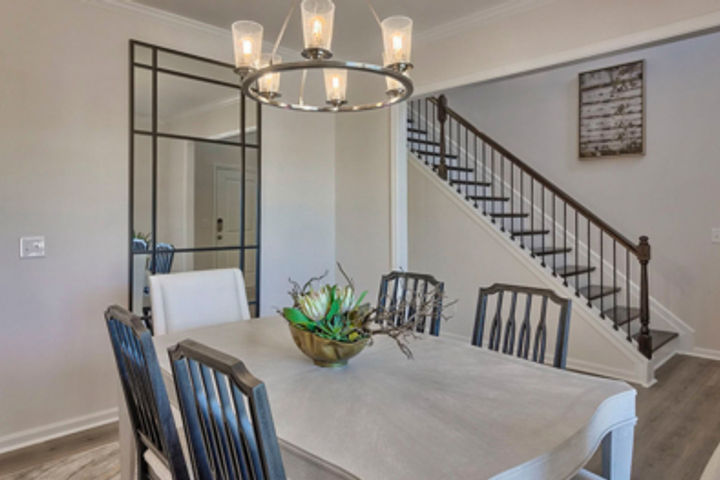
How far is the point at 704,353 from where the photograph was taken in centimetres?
408

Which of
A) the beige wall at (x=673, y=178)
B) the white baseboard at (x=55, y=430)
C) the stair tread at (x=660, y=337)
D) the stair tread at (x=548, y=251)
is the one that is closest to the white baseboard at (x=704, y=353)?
the beige wall at (x=673, y=178)

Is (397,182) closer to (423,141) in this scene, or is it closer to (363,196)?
(363,196)

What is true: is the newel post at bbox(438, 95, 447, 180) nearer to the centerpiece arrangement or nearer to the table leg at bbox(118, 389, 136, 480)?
the centerpiece arrangement

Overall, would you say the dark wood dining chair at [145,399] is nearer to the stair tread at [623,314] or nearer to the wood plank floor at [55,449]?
the wood plank floor at [55,449]

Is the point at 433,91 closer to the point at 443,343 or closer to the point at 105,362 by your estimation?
the point at 443,343

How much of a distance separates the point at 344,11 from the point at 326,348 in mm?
2347

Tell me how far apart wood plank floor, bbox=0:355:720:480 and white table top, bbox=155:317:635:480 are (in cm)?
126

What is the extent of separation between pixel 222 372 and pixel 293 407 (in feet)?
1.65

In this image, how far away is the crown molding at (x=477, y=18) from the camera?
112 inches

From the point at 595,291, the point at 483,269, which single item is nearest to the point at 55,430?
the point at 483,269

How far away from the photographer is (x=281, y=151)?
145 inches

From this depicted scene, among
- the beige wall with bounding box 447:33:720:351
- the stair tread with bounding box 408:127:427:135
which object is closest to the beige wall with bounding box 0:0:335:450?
the beige wall with bounding box 447:33:720:351

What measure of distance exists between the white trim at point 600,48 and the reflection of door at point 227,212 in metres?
1.66

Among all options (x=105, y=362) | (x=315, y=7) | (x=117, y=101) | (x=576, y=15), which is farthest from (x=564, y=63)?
(x=105, y=362)
